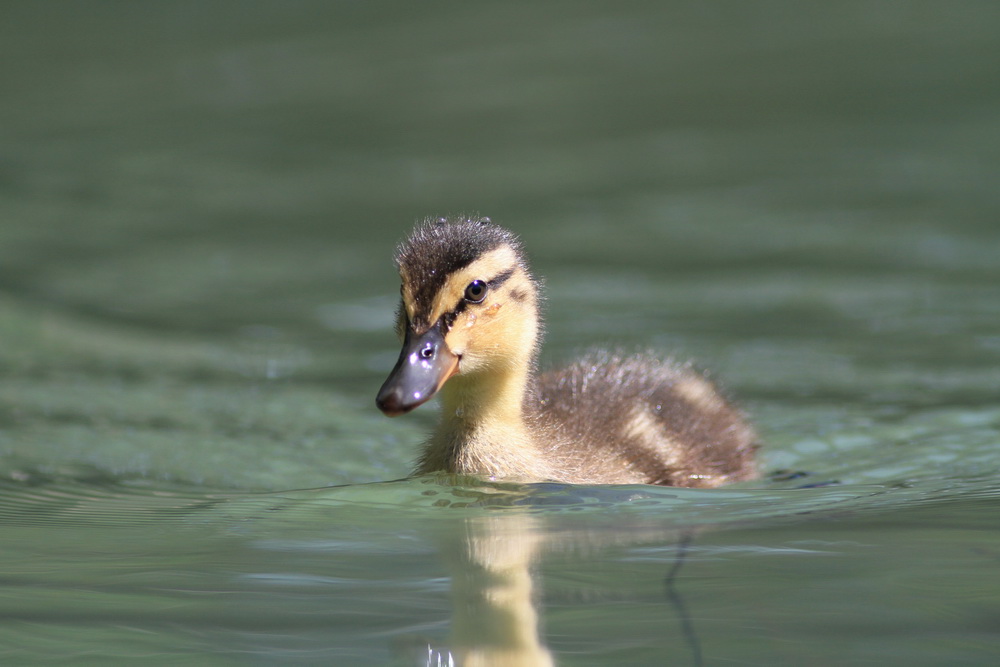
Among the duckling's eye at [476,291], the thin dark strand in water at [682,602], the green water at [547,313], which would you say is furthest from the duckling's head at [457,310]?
the thin dark strand in water at [682,602]

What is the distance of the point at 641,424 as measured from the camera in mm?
4785

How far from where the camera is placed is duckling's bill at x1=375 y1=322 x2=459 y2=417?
3.75 metres

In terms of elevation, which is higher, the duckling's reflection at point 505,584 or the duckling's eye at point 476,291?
the duckling's eye at point 476,291

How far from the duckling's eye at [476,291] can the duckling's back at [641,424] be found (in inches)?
23.0

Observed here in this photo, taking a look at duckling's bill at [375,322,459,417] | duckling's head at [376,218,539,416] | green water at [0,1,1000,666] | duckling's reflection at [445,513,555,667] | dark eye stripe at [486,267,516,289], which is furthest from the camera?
dark eye stripe at [486,267,516,289]

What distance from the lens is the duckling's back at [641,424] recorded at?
14.7 ft

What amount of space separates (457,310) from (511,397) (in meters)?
0.43

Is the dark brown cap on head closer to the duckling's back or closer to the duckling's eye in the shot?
the duckling's eye

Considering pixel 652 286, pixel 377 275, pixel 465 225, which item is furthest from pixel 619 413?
pixel 377 275

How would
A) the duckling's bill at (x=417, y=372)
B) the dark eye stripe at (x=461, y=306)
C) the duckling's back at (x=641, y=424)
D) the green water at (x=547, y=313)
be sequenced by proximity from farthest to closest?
the duckling's back at (x=641, y=424) < the dark eye stripe at (x=461, y=306) < the duckling's bill at (x=417, y=372) < the green water at (x=547, y=313)

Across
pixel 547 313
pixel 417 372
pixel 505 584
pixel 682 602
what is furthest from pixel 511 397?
pixel 547 313

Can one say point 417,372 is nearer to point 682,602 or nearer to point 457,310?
point 457,310

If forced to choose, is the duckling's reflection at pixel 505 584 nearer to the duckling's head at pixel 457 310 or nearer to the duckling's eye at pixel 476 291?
the duckling's head at pixel 457 310

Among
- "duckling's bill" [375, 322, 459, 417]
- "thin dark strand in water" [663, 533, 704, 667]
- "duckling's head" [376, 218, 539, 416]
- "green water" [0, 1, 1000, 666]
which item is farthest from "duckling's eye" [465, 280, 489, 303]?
"thin dark strand in water" [663, 533, 704, 667]
